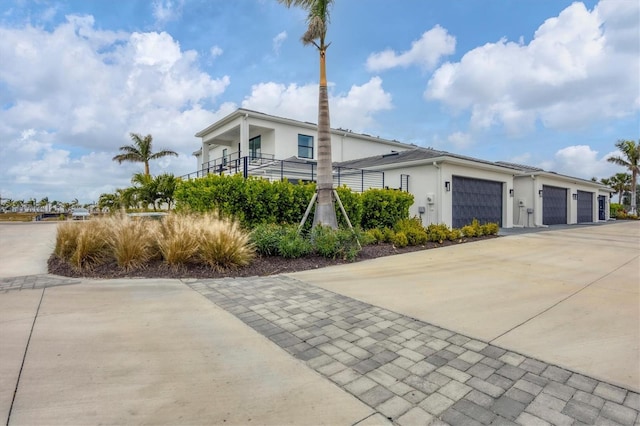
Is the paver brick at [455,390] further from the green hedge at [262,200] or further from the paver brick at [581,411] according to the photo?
the green hedge at [262,200]

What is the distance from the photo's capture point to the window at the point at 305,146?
21.9 m

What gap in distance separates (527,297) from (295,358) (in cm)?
392

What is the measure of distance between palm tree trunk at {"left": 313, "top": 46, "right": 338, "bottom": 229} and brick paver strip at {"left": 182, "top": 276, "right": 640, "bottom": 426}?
4816 millimetres

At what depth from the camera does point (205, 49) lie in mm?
11211

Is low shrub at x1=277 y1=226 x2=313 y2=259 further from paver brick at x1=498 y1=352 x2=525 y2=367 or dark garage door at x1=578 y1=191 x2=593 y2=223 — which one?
dark garage door at x1=578 y1=191 x2=593 y2=223

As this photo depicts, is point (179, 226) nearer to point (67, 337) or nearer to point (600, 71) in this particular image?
point (67, 337)

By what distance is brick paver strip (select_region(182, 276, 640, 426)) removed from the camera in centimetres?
222

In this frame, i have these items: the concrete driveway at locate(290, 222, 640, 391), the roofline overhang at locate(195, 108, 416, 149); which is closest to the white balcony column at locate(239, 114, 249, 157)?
the roofline overhang at locate(195, 108, 416, 149)

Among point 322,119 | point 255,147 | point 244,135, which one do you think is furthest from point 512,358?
point 255,147

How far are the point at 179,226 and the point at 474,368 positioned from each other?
5975mm

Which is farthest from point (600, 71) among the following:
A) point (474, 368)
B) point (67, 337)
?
point (67, 337)

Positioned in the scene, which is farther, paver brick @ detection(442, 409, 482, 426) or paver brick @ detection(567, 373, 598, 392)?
paver brick @ detection(567, 373, 598, 392)

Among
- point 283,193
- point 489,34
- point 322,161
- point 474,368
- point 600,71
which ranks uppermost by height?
point 489,34

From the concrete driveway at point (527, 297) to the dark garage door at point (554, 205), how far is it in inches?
538
